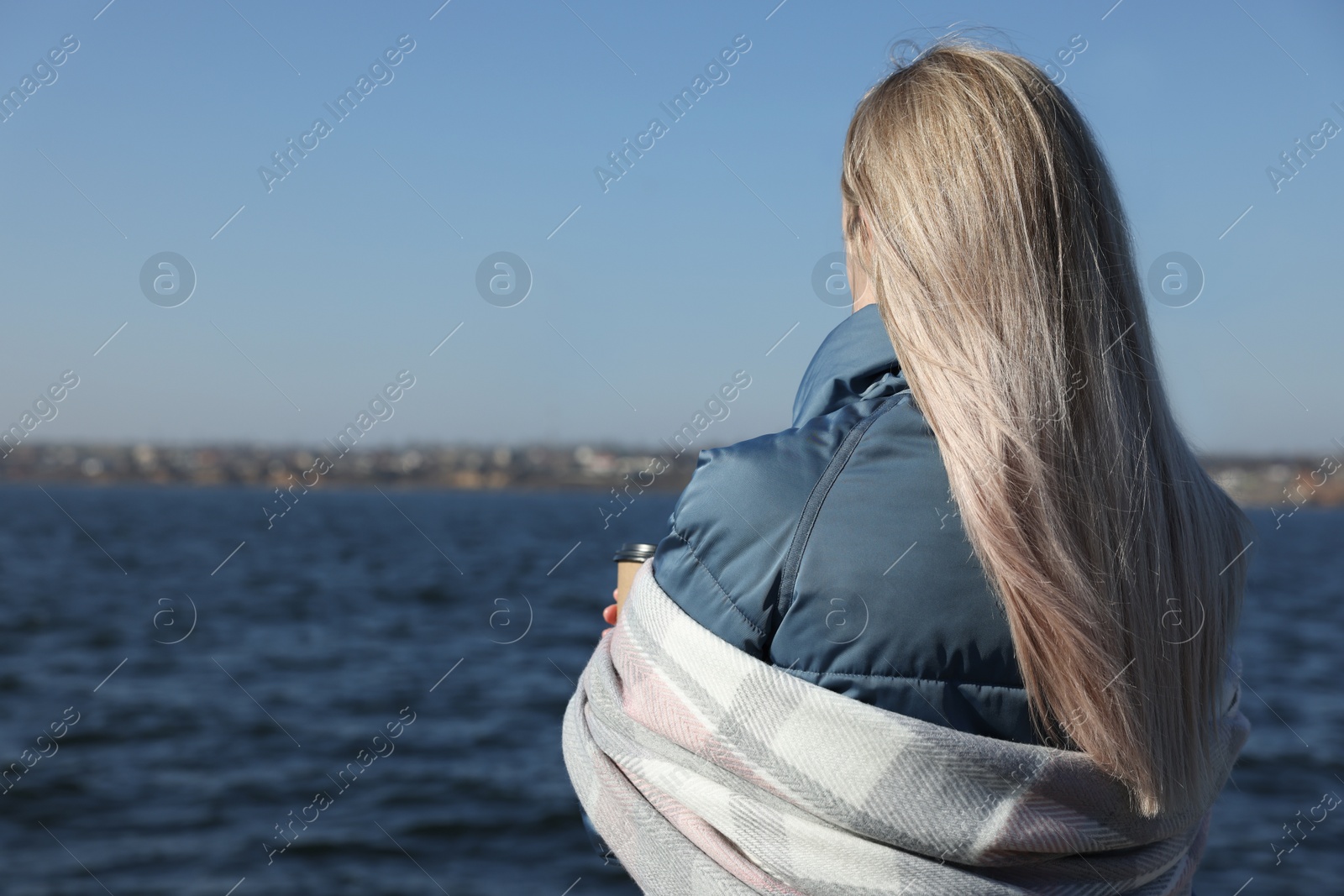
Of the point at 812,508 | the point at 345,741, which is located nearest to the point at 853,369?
the point at 812,508

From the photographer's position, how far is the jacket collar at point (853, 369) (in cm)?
124

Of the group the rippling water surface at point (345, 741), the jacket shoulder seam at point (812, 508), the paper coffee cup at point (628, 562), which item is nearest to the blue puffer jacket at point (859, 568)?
the jacket shoulder seam at point (812, 508)

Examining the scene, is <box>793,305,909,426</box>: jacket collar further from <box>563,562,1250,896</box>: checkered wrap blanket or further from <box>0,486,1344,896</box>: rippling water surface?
<box>0,486,1344,896</box>: rippling water surface

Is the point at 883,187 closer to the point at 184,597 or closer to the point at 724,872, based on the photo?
the point at 724,872

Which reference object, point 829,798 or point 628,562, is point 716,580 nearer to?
point 829,798

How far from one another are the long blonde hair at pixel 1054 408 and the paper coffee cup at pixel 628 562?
56cm

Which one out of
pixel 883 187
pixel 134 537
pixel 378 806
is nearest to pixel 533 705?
pixel 378 806

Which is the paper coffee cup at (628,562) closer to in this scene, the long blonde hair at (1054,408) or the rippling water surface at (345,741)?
the long blonde hair at (1054,408)

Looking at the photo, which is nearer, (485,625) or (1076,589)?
(1076,589)

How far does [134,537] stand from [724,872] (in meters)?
48.2

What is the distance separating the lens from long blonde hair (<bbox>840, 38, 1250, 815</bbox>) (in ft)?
3.67

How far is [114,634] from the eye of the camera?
17.8m

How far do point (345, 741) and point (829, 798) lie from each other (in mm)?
10393

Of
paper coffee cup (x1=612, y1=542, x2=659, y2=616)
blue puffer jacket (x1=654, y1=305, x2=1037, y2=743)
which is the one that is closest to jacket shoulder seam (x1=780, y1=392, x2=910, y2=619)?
blue puffer jacket (x1=654, y1=305, x2=1037, y2=743)
